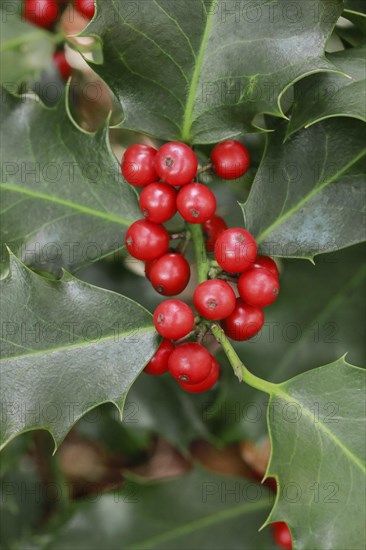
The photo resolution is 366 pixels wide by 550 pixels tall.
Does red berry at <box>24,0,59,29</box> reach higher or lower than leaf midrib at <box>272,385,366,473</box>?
higher

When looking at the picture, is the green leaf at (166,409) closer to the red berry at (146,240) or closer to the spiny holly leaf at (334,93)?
the red berry at (146,240)

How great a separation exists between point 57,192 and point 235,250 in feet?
1.02

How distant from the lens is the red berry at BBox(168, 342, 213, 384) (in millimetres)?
837

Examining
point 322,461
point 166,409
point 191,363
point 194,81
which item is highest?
point 194,81

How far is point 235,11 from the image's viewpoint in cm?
86

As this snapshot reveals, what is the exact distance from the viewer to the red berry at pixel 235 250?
849mm

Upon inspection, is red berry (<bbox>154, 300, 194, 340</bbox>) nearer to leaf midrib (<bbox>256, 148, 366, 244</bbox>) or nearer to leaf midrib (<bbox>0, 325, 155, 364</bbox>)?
leaf midrib (<bbox>0, 325, 155, 364</bbox>)

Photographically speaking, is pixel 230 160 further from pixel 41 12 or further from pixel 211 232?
pixel 41 12

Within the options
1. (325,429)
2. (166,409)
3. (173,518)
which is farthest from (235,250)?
(173,518)

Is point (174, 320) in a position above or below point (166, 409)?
above

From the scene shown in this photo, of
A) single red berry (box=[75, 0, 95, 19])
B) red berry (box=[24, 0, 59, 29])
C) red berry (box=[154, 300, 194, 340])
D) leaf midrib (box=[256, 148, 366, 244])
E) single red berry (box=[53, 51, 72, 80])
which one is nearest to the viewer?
red berry (box=[154, 300, 194, 340])

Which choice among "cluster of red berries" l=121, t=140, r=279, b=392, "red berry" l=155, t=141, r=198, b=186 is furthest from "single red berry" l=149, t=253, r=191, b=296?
"red berry" l=155, t=141, r=198, b=186

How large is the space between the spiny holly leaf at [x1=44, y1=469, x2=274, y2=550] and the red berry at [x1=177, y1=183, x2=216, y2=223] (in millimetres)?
701

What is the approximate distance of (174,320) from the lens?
84 centimetres
